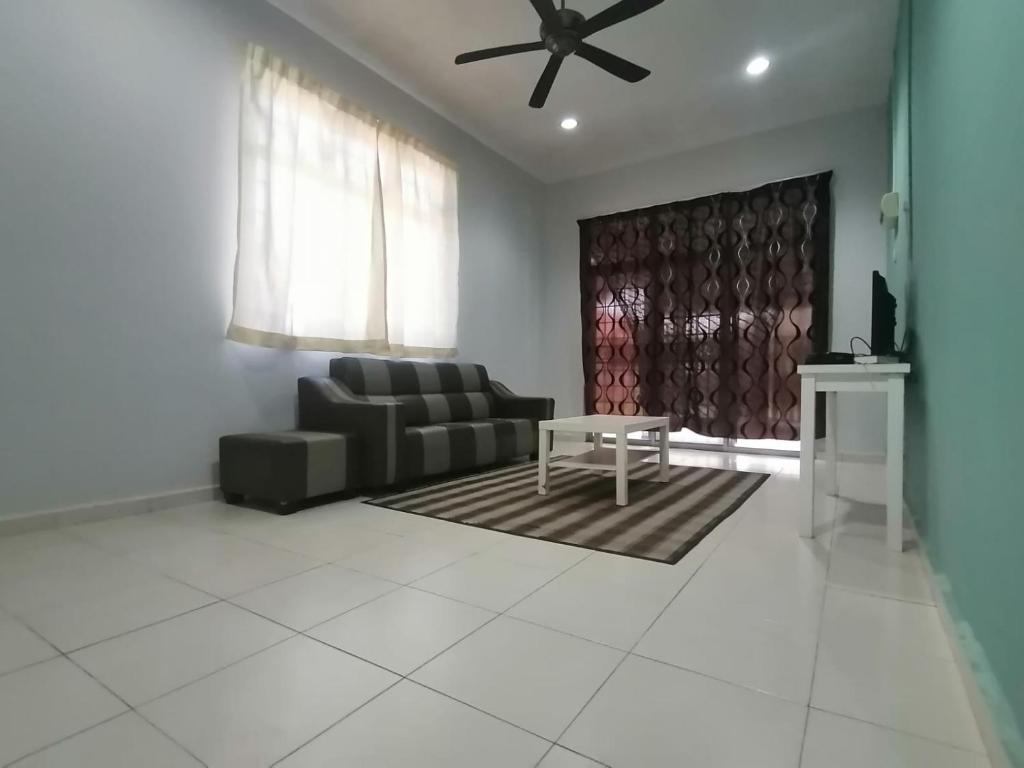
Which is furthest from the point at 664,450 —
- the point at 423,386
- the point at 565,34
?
the point at 565,34

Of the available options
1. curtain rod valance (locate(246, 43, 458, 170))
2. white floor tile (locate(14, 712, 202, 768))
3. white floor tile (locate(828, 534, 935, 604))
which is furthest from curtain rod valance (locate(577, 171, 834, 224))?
white floor tile (locate(14, 712, 202, 768))

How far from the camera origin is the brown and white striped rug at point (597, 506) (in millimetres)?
1955

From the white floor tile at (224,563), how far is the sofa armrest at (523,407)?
2.37 m

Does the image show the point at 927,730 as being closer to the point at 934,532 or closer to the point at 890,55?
the point at 934,532

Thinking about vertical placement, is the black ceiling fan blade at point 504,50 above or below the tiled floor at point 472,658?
above

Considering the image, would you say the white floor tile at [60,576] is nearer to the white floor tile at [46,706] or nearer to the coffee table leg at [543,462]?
the white floor tile at [46,706]

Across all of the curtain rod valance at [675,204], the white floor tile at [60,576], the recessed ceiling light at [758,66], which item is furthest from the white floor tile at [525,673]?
the curtain rod valance at [675,204]

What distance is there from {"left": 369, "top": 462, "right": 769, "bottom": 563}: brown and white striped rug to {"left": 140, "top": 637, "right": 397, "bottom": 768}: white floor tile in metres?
1.05

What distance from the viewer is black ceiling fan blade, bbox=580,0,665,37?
2.31 metres

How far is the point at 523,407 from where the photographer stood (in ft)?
13.1

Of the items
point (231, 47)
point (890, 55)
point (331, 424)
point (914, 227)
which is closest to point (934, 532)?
point (914, 227)

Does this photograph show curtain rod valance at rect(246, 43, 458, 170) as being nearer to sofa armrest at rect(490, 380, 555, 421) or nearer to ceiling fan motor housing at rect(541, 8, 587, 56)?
ceiling fan motor housing at rect(541, 8, 587, 56)

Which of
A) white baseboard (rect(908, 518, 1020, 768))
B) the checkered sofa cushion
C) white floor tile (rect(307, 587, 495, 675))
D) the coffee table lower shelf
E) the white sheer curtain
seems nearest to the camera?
white baseboard (rect(908, 518, 1020, 768))

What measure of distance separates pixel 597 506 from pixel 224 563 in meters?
1.64
